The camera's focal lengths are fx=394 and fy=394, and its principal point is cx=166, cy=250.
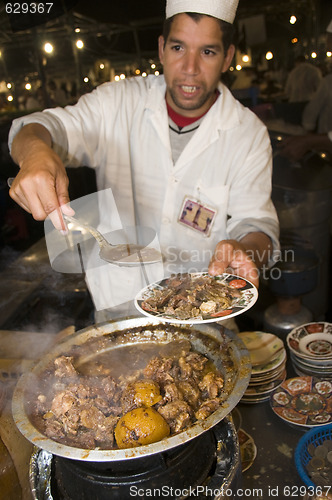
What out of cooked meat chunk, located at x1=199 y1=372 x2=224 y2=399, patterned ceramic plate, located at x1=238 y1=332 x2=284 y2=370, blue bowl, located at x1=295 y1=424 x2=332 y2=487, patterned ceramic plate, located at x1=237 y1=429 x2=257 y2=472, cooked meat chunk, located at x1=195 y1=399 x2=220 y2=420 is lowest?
patterned ceramic plate, located at x1=237 y1=429 x2=257 y2=472

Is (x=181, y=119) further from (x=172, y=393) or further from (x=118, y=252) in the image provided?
(x=172, y=393)

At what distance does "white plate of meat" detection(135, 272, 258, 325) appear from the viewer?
1485 millimetres

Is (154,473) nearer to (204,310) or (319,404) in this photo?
(204,310)

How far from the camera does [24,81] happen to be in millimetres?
2213

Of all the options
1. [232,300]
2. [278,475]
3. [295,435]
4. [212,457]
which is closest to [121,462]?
[212,457]

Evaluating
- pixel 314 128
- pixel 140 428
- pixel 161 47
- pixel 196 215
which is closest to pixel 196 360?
pixel 140 428

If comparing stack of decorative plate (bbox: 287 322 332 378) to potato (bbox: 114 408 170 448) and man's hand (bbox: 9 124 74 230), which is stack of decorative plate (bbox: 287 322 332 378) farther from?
man's hand (bbox: 9 124 74 230)

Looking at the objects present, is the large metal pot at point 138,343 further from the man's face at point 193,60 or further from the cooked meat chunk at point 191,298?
the man's face at point 193,60

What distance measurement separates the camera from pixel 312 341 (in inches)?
101

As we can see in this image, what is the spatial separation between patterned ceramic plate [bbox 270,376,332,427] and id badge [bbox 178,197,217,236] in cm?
105

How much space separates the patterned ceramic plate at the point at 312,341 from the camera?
2.39 metres


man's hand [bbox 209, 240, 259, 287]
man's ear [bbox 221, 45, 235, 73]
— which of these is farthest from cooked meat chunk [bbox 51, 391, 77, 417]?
man's ear [bbox 221, 45, 235, 73]

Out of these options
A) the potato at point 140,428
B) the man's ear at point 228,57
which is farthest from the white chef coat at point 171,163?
the potato at point 140,428

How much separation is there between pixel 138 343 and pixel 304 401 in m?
1.00
